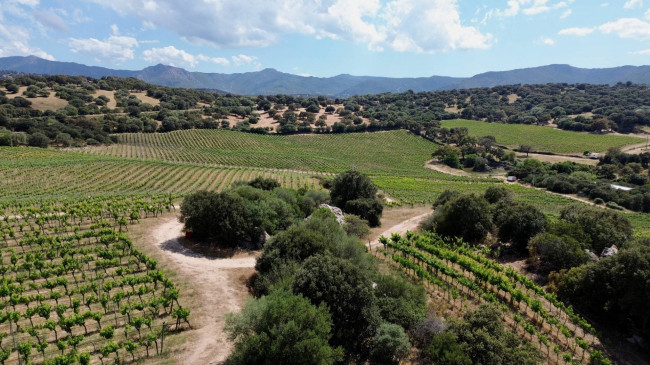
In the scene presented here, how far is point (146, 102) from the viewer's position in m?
158

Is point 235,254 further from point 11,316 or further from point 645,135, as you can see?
point 645,135

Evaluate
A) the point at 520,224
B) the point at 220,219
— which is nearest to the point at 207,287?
the point at 220,219

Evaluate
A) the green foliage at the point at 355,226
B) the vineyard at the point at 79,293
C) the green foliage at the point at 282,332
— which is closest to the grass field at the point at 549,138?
the green foliage at the point at 355,226

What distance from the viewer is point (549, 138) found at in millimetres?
137625

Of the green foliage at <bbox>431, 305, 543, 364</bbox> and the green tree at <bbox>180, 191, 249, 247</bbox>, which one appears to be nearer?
the green foliage at <bbox>431, 305, 543, 364</bbox>

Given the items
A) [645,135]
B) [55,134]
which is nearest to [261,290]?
[55,134]

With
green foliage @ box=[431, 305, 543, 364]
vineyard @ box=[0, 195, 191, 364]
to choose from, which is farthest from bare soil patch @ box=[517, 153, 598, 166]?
vineyard @ box=[0, 195, 191, 364]

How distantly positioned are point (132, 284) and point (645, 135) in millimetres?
188277

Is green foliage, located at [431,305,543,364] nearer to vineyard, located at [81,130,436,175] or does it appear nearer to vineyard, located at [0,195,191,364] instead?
vineyard, located at [0,195,191,364]

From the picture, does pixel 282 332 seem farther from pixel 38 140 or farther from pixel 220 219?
pixel 38 140

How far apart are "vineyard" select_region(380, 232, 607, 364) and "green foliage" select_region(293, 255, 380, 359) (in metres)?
9.30

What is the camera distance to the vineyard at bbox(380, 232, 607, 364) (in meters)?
21.9

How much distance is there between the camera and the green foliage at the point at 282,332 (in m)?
15.4

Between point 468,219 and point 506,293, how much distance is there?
12.4 meters
